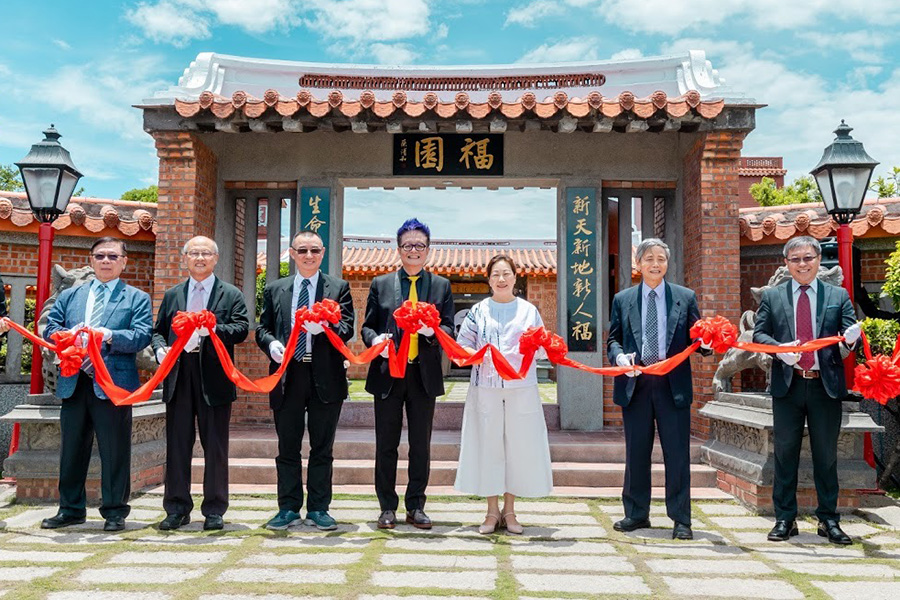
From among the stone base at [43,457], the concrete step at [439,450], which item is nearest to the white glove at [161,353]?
the stone base at [43,457]

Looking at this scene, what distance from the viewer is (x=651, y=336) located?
4.07m

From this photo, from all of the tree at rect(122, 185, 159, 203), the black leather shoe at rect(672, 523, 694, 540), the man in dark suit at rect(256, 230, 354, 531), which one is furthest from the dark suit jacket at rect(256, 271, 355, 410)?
the tree at rect(122, 185, 159, 203)

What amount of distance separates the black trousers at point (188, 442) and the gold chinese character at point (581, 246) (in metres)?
4.00

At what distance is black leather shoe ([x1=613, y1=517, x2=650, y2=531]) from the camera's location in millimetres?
4031

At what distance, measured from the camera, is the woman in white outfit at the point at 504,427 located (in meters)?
3.89

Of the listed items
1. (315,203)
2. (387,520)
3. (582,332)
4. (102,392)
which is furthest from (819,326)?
(315,203)

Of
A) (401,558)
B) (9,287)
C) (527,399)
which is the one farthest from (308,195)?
(401,558)

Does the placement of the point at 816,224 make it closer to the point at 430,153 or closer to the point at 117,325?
the point at 430,153

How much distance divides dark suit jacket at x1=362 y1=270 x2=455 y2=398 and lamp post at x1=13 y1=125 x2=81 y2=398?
301 centimetres

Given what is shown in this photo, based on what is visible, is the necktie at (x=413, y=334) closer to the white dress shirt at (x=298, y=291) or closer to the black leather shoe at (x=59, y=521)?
the white dress shirt at (x=298, y=291)

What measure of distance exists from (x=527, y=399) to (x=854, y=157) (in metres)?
3.19

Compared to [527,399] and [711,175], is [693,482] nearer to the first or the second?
[527,399]

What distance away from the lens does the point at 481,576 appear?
3141 mm

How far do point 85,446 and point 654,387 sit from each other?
11.2 feet
